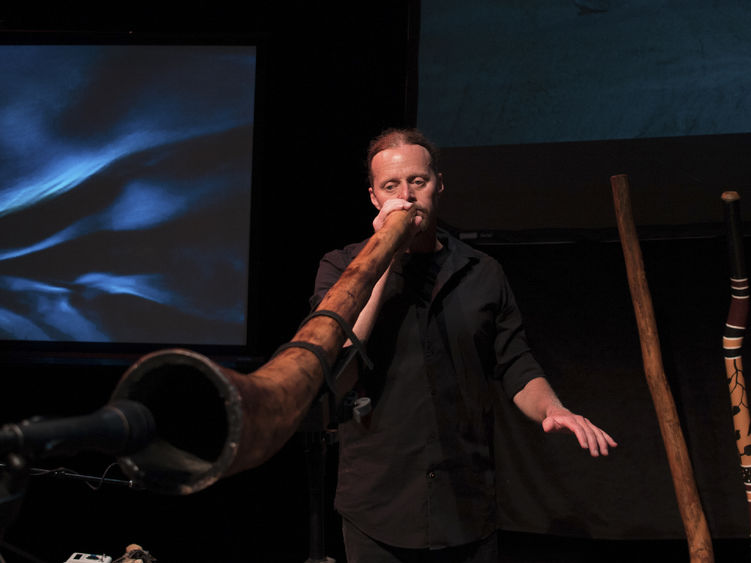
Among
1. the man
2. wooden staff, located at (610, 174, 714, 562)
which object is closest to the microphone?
the man

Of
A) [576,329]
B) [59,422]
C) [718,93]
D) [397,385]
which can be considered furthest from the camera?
[576,329]

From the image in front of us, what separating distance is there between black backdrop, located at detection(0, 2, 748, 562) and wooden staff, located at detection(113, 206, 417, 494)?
205 centimetres

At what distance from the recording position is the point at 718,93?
2.45 metres

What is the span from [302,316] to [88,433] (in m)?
2.37

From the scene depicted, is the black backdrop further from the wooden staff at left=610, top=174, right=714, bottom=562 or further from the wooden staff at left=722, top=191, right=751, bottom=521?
the wooden staff at left=722, top=191, right=751, bottom=521

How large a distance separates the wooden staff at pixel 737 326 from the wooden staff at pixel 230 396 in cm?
170

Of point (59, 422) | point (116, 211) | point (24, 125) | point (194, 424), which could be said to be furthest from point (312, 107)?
point (59, 422)

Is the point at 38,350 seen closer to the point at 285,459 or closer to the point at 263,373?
the point at 285,459

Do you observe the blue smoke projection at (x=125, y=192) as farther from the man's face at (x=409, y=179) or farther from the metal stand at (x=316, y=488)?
the metal stand at (x=316, y=488)

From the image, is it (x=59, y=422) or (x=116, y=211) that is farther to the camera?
(x=116, y=211)

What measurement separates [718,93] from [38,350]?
304cm

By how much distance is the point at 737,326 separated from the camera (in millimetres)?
2051

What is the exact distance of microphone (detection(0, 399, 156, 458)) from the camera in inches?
18.0

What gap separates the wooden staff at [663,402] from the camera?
2131 millimetres
